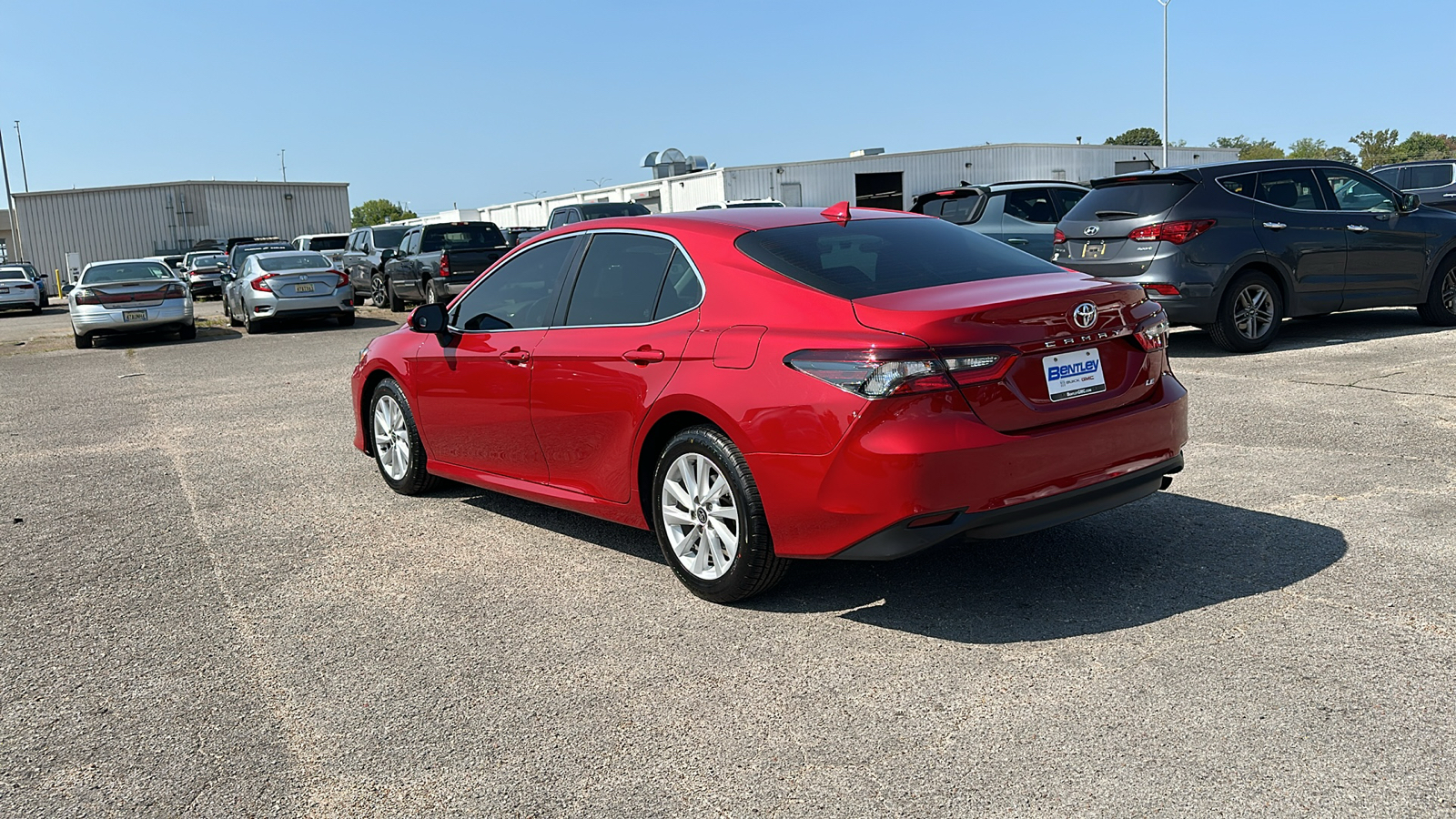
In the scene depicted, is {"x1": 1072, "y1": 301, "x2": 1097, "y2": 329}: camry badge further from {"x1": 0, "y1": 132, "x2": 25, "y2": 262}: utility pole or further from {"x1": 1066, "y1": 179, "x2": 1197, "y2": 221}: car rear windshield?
{"x1": 0, "y1": 132, "x2": 25, "y2": 262}: utility pole

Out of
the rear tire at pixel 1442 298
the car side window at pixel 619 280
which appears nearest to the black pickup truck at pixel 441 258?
the rear tire at pixel 1442 298

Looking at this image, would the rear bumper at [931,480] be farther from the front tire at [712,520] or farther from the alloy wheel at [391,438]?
the alloy wheel at [391,438]

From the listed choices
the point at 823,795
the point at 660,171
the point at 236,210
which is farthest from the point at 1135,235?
the point at 236,210

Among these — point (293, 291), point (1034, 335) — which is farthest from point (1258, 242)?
point (293, 291)

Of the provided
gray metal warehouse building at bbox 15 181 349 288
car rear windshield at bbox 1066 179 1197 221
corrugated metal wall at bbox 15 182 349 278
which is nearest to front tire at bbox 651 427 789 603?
car rear windshield at bbox 1066 179 1197 221

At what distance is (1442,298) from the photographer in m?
11.9

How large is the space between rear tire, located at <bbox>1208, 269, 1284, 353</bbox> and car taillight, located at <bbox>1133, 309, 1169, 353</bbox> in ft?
21.2

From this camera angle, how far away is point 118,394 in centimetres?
1280

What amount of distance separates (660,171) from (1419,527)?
51996 millimetres

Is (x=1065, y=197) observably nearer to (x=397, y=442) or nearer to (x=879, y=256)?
(x=397, y=442)

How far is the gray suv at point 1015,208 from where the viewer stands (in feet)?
51.0

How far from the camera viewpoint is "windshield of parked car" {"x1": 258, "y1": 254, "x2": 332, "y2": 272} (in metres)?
21.6

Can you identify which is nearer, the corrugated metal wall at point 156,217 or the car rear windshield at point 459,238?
the car rear windshield at point 459,238

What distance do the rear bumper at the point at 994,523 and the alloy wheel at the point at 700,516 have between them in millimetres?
521
